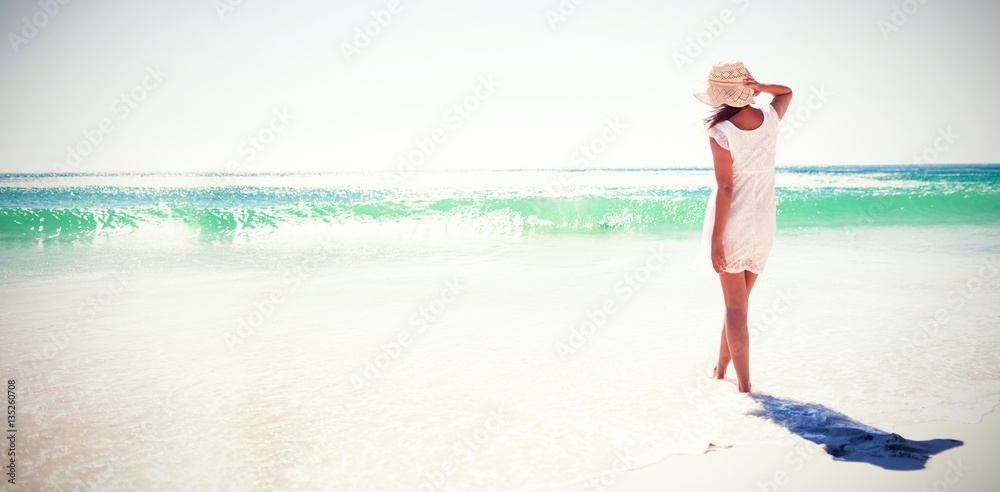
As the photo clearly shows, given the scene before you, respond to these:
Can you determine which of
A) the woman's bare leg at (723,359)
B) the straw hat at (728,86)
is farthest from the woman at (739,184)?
the woman's bare leg at (723,359)

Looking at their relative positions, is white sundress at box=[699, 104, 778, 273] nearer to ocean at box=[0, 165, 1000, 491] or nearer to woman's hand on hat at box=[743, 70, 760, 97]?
woman's hand on hat at box=[743, 70, 760, 97]

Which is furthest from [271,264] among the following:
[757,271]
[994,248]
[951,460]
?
[994,248]

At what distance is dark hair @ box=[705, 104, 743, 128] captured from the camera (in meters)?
2.83

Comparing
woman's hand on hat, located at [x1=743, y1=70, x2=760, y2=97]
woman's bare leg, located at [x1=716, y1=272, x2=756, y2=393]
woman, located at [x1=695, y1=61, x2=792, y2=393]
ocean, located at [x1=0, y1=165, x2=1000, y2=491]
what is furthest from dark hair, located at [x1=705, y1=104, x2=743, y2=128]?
ocean, located at [x1=0, y1=165, x2=1000, y2=491]

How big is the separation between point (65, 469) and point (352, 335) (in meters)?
2.00

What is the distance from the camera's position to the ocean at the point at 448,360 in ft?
8.14

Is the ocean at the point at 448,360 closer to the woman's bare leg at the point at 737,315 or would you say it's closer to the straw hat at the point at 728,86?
the woman's bare leg at the point at 737,315

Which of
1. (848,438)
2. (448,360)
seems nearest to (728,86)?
(848,438)

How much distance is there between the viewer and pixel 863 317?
14.9 feet

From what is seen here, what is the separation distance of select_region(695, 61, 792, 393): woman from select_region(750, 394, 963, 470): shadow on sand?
0.92 feet

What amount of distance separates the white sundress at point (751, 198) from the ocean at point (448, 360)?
0.76 meters

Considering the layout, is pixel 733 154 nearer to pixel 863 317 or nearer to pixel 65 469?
pixel 863 317

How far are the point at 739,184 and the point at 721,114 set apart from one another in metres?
0.36

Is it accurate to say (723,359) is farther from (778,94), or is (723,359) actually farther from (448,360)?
(448,360)
